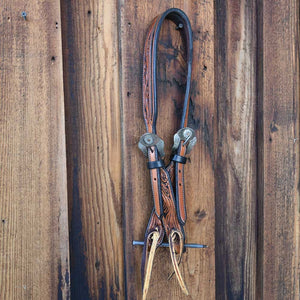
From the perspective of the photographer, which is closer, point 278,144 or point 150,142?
point 150,142

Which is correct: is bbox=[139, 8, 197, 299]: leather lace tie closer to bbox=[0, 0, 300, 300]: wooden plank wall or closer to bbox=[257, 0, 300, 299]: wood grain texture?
bbox=[0, 0, 300, 300]: wooden plank wall

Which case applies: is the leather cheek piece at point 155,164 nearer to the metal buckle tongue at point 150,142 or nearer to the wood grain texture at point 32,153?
the metal buckle tongue at point 150,142

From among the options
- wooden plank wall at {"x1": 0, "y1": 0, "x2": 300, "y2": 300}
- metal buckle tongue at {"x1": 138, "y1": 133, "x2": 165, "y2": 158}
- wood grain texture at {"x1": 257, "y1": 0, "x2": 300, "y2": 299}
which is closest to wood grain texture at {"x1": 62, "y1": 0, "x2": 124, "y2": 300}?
wooden plank wall at {"x1": 0, "y1": 0, "x2": 300, "y2": 300}

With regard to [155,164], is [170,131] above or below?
above

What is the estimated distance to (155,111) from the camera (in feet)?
2.84

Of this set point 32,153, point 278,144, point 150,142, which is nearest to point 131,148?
point 150,142

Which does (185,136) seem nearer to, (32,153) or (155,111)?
(155,111)

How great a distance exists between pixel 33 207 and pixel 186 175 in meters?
0.48

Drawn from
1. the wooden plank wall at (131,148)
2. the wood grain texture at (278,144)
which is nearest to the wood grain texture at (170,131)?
the wooden plank wall at (131,148)

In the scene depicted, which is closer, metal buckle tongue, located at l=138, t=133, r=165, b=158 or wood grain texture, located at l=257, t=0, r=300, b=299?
metal buckle tongue, located at l=138, t=133, r=165, b=158

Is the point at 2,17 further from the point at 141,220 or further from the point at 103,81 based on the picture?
the point at 141,220

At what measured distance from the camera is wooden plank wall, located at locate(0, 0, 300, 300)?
85 centimetres

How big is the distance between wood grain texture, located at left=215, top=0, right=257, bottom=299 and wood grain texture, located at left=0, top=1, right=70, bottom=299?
541mm

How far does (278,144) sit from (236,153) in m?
0.15
